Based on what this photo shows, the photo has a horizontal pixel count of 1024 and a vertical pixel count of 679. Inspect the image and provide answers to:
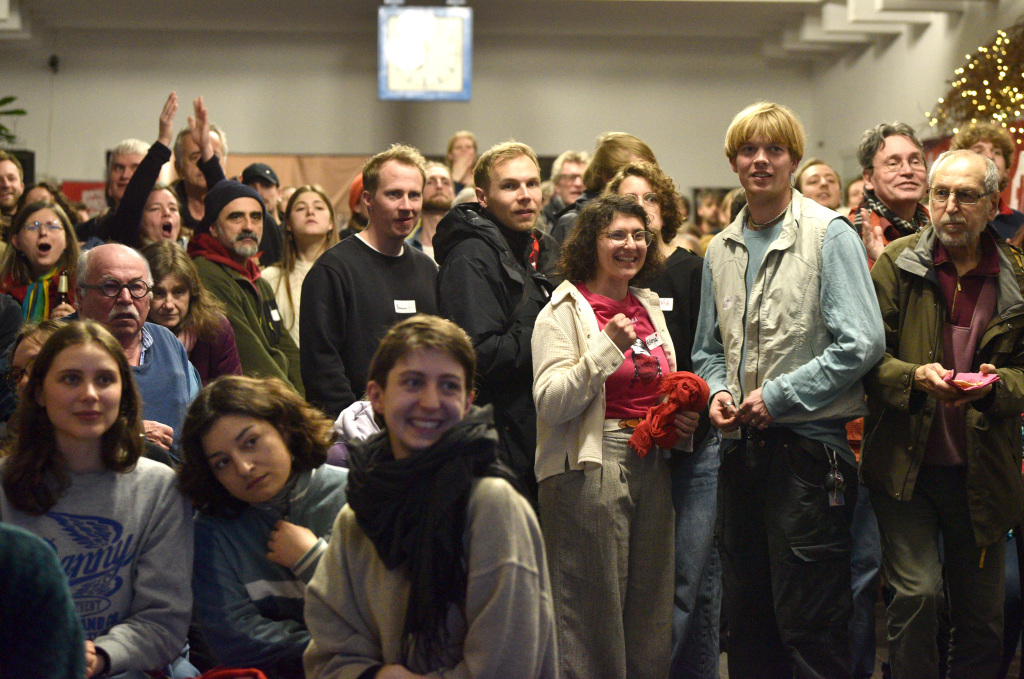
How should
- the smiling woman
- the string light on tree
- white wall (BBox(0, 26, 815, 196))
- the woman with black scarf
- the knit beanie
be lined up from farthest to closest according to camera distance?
white wall (BBox(0, 26, 815, 196)) < the string light on tree < the knit beanie < the smiling woman < the woman with black scarf

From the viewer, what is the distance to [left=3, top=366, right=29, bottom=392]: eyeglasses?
2.78 meters

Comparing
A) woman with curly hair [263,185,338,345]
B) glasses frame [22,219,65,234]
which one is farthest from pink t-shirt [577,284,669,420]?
glasses frame [22,219,65,234]

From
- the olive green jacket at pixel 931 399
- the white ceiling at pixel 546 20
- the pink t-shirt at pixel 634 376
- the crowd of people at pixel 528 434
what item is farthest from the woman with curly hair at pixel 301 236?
the white ceiling at pixel 546 20

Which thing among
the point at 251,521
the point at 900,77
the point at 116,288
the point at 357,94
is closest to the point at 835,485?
the point at 251,521

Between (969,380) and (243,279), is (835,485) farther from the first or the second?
(243,279)

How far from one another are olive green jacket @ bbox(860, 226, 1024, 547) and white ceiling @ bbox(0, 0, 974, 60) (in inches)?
256

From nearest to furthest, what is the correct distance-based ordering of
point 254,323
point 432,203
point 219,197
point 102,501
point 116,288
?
point 102,501 < point 116,288 < point 254,323 < point 219,197 < point 432,203

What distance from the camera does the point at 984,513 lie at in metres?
2.69

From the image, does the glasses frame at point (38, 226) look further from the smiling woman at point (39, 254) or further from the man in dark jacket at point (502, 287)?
the man in dark jacket at point (502, 287)

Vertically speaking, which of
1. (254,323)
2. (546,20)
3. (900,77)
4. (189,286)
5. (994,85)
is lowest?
(254,323)

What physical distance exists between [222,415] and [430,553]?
2.26 feet

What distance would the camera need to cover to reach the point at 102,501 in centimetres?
212

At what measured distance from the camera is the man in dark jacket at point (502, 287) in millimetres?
2988

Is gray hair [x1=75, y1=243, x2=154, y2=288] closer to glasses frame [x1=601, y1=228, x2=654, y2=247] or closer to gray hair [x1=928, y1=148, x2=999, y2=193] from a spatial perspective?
glasses frame [x1=601, y1=228, x2=654, y2=247]
